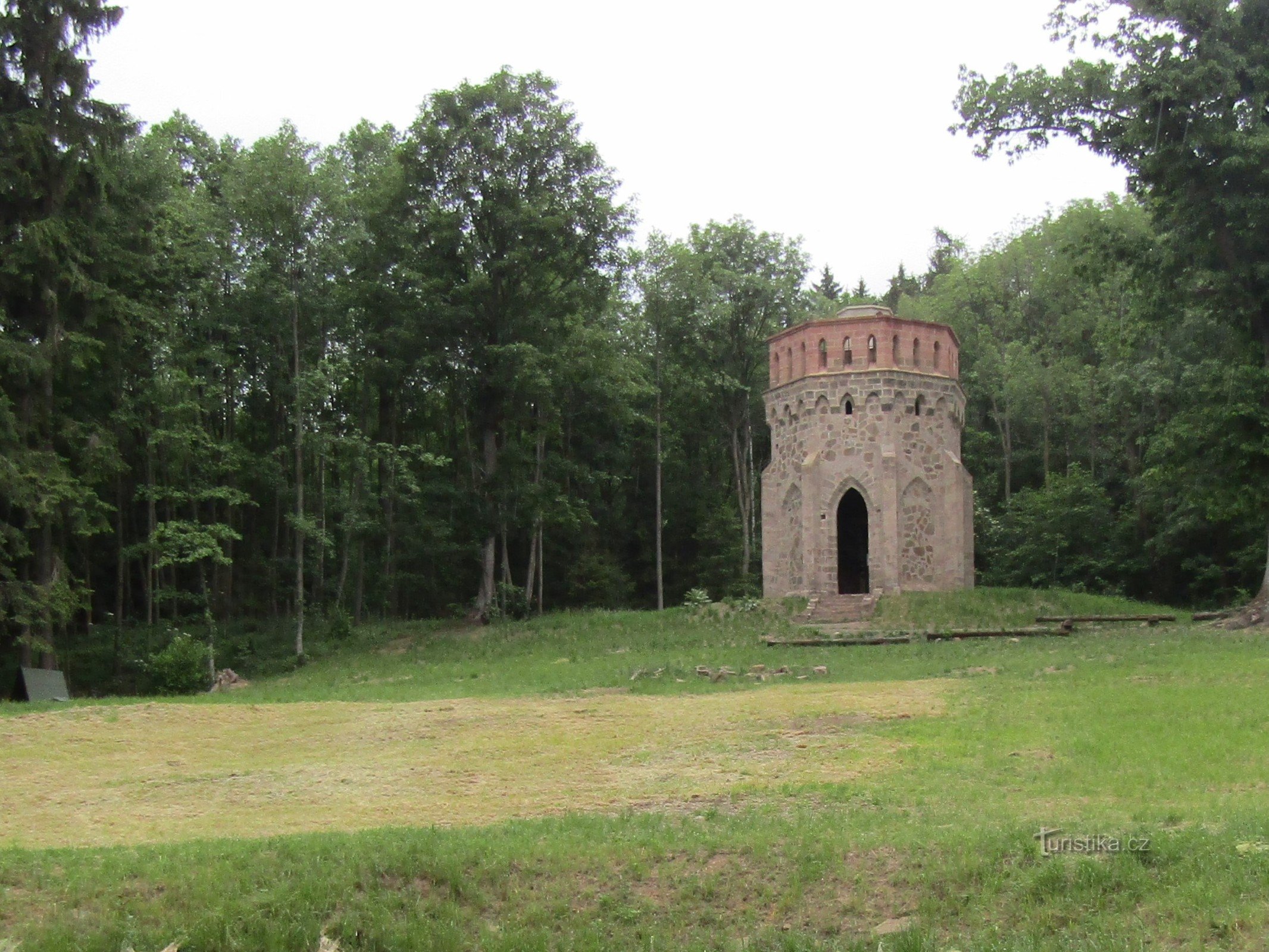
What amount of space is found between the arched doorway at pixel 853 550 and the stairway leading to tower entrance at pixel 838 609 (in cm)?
383

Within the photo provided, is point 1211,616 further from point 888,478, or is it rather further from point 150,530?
point 150,530

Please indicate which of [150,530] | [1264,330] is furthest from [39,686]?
[1264,330]

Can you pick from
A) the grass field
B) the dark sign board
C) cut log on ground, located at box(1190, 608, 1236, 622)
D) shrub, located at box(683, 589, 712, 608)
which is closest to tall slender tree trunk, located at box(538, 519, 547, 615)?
shrub, located at box(683, 589, 712, 608)

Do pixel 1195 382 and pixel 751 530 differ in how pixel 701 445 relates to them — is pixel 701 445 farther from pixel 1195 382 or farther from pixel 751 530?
pixel 1195 382

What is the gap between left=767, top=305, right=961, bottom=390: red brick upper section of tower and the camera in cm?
2947

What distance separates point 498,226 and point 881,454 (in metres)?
12.2

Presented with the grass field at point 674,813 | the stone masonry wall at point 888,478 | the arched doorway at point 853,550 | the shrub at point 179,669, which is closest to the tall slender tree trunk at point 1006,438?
the arched doorway at point 853,550

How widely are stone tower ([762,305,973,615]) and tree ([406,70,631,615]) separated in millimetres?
7206

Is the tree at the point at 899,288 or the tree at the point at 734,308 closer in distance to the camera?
the tree at the point at 734,308

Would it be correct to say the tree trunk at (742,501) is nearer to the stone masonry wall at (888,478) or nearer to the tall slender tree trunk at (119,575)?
the stone masonry wall at (888,478)

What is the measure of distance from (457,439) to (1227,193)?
2743cm

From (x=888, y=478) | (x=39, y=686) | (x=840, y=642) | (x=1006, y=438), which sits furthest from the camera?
(x=1006, y=438)

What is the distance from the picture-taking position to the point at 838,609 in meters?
27.8

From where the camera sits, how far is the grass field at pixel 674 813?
880cm
